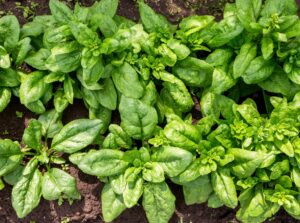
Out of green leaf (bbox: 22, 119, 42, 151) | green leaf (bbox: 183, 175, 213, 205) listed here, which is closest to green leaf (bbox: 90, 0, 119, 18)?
green leaf (bbox: 22, 119, 42, 151)

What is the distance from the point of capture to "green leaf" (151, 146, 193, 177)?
373 cm

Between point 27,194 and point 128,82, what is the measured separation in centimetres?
118

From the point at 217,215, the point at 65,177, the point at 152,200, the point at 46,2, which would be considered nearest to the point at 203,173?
the point at 152,200

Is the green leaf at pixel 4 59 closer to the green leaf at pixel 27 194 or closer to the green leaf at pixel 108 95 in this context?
the green leaf at pixel 108 95

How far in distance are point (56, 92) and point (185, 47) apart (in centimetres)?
109

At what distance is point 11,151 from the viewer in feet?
12.7

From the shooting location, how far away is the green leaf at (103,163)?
3762 millimetres

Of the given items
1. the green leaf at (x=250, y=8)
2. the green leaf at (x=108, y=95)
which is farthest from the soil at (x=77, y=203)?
the green leaf at (x=250, y=8)

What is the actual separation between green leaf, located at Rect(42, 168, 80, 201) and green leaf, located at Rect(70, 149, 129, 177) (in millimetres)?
232

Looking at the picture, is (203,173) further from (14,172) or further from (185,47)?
(14,172)

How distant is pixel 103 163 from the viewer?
3807mm

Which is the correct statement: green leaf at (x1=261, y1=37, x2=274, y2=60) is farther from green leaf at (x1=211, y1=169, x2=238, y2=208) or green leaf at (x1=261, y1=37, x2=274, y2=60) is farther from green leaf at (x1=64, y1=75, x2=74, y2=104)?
green leaf at (x1=64, y1=75, x2=74, y2=104)

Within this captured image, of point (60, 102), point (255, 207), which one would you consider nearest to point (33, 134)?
point (60, 102)

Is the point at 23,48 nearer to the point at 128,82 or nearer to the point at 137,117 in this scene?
the point at 128,82
